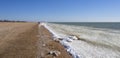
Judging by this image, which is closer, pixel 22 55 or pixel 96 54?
pixel 22 55

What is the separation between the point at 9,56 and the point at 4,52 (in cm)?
92

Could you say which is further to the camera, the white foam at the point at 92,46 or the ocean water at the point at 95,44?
the ocean water at the point at 95,44

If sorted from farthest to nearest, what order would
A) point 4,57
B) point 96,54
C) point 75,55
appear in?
1. point 96,54
2. point 75,55
3. point 4,57

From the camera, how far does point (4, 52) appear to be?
10375 millimetres

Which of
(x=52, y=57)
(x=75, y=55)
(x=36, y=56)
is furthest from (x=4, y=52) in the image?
(x=75, y=55)

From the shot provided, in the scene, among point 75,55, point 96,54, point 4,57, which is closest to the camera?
point 4,57

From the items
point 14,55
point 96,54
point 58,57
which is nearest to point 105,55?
point 96,54

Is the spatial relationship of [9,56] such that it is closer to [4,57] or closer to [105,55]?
[4,57]

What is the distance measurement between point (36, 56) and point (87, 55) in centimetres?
264

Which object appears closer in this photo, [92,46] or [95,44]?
[92,46]

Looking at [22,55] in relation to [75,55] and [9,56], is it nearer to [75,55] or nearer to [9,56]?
[9,56]

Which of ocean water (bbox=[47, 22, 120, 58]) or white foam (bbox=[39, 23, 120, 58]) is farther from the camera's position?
ocean water (bbox=[47, 22, 120, 58])

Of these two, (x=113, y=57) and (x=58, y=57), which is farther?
(x=113, y=57)

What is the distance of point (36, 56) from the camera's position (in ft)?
31.7
